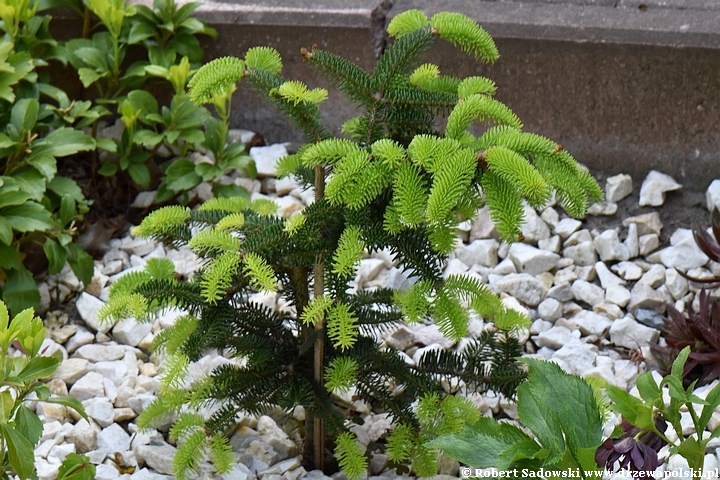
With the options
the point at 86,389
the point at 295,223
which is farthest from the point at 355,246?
the point at 86,389

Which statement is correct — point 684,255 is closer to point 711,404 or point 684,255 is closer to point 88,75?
point 711,404

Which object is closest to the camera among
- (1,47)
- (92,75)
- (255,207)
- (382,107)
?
(382,107)

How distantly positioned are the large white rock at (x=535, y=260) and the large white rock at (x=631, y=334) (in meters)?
0.32

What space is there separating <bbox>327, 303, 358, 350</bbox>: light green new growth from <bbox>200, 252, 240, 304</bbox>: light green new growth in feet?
0.76

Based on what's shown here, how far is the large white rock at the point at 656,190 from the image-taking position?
119 inches

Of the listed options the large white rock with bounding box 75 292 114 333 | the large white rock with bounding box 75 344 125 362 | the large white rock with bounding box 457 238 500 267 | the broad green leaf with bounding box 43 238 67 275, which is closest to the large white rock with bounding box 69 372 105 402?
the large white rock with bounding box 75 344 125 362

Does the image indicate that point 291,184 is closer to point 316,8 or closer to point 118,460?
point 316,8

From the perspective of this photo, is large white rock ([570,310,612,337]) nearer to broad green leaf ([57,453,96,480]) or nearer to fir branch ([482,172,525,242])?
fir branch ([482,172,525,242])

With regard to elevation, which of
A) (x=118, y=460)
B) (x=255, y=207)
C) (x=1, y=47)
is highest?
(x=1, y=47)

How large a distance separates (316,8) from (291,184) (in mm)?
656

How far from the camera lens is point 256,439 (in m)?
2.30

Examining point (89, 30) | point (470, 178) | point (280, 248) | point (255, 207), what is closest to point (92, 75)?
point (89, 30)

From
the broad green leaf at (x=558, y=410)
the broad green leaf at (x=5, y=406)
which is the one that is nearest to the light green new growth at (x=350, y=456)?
the broad green leaf at (x=558, y=410)

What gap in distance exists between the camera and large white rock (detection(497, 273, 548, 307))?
2.76 meters
